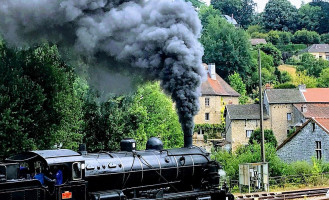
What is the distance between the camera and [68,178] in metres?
14.1

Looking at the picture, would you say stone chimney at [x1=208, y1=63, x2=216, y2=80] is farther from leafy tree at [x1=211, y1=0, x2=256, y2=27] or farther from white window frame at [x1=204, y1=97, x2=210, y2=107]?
leafy tree at [x1=211, y1=0, x2=256, y2=27]

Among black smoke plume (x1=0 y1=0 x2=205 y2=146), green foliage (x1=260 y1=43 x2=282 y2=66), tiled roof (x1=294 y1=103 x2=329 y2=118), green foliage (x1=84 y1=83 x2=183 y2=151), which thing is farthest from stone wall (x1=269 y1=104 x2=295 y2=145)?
green foliage (x1=260 y1=43 x2=282 y2=66)

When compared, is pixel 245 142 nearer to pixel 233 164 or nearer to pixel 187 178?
pixel 233 164

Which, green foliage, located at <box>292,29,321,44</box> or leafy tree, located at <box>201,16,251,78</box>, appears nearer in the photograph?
leafy tree, located at <box>201,16,251,78</box>

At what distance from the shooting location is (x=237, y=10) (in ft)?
515

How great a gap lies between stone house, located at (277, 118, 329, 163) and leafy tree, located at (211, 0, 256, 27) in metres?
116

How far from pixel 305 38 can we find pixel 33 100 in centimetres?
11406

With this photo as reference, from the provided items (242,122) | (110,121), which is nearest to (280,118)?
(242,122)

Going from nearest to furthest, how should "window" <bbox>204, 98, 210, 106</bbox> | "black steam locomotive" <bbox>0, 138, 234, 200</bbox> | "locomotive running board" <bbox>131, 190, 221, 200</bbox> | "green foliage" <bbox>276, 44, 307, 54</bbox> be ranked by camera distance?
"black steam locomotive" <bbox>0, 138, 234, 200</bbox>, "locomotive running board" <bbox>131, 190, 221, 200</bbox>, "window" <bbox>204, 98, 210, 106</bbox>, "green foliage" <bbox>276, 44, 307, 54</bbox>

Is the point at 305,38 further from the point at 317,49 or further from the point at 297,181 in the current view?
the point at 297,181

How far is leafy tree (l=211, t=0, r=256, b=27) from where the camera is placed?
156 metres

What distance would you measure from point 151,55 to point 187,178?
502 cm

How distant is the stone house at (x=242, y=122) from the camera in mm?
59531

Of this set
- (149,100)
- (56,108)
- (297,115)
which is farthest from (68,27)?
(297,115)
